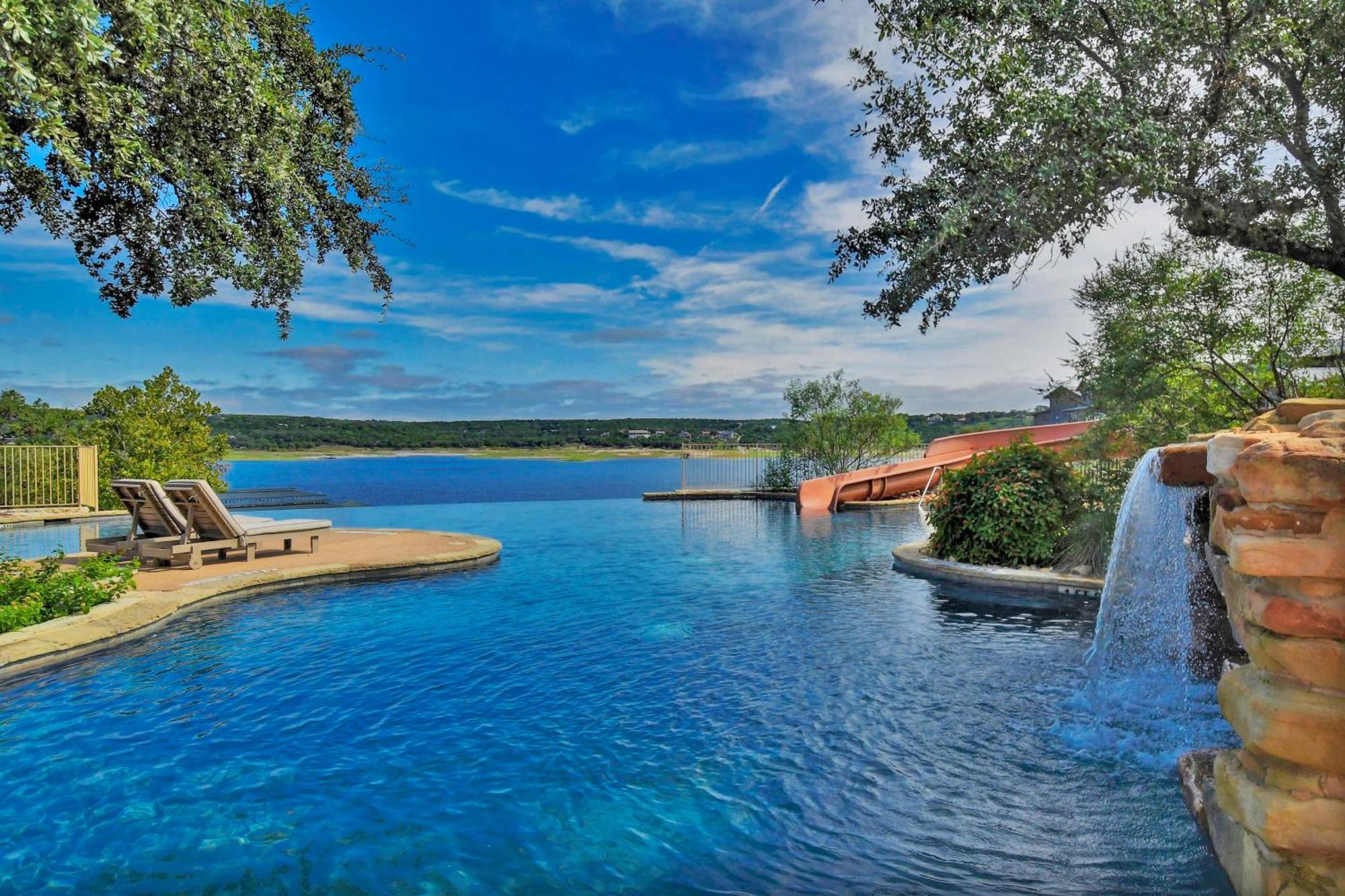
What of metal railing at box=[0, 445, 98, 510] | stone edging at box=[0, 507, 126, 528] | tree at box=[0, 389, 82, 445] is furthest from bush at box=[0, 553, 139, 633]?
tree at box=[0, 389, 82, 445]

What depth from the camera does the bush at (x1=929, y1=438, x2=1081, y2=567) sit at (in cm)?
916

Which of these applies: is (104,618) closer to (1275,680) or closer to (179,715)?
(179,715)

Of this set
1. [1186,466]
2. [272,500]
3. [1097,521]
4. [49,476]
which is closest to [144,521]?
[49,476]

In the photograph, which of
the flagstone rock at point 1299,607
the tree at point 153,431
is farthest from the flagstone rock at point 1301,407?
the tree at point 153,431

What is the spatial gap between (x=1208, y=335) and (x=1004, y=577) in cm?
353

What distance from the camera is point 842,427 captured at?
24.1m

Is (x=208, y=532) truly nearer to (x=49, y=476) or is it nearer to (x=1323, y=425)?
(x=49, y=476)

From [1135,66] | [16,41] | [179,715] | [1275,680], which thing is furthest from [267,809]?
[1135,66]

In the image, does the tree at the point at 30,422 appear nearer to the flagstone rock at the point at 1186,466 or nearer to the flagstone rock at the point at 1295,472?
the flagstone rock at the point at 1186,466

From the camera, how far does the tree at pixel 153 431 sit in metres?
15.3

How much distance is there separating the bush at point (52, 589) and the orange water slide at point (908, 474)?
15.1 m

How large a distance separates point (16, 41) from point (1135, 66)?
7468 mm

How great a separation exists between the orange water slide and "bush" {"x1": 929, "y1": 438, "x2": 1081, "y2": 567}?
8.97m

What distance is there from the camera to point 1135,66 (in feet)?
18.6
